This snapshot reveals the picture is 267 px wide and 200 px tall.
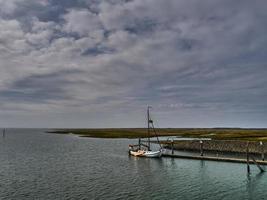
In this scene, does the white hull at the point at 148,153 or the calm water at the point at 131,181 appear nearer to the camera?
the calm water at the point at 131,181

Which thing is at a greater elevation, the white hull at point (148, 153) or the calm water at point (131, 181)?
the white hull at point (148, 153)

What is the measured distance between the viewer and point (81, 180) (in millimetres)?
50562

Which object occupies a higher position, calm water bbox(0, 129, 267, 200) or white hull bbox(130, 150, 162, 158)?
white hull bbox(130, 150, 162, 158)

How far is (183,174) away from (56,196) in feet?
80.1

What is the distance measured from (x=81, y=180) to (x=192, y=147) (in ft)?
182

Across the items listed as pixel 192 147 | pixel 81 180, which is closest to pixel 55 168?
pixel 81 180

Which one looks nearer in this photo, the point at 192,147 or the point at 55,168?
the point at 55,168

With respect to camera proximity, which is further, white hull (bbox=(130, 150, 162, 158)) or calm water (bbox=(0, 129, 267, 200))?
white hull (bbox=(130, 150, 162, 158))

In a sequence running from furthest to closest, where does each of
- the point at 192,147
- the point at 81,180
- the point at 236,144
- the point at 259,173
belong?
1. the point at 192,147
2. the point at 236,144
3. the point at 259,173
4. the point at 81,180

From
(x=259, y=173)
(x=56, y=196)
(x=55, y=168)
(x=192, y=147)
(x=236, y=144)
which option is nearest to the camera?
(x=56, y=196)

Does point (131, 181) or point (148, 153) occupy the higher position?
point (148, 153)

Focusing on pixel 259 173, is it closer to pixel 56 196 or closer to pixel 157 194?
pixel 157 194

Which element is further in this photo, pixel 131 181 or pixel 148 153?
pixel 148 153

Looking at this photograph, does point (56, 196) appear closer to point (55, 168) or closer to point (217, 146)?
point (55, 168)
